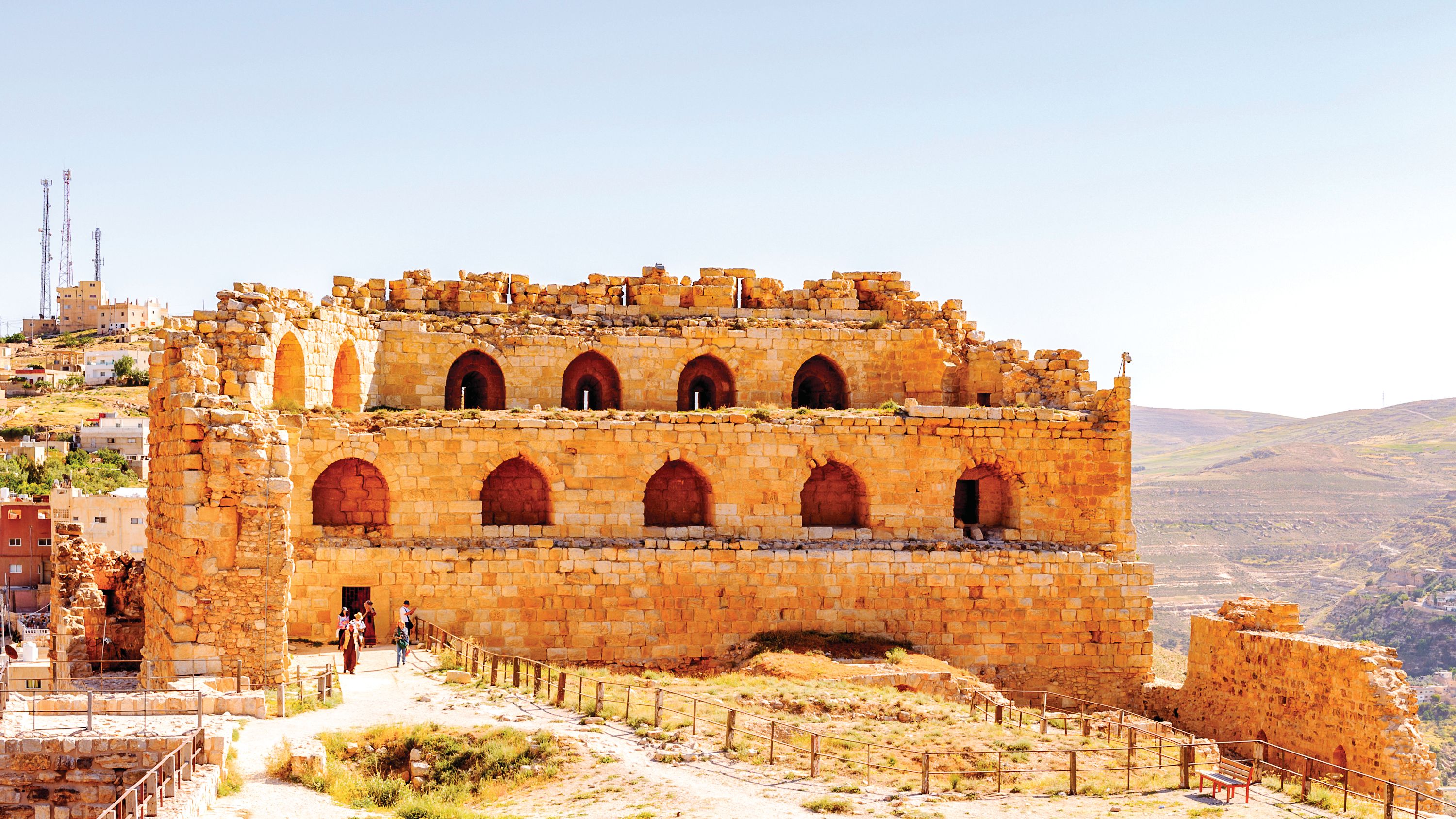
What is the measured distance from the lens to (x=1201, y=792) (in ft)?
46.7

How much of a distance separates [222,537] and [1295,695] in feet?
57.6

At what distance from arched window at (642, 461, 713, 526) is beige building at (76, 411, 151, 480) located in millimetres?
59375

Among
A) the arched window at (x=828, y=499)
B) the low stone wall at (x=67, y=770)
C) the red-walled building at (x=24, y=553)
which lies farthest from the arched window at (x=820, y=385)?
the red-walled building at (x=24, y=553)

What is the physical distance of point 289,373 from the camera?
21.2 meters

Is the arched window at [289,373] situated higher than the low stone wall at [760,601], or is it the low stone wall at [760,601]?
the arched window at [289,373]

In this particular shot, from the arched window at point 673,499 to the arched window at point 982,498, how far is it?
17.3 feet

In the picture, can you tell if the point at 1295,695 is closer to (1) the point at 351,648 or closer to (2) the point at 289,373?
(1) the point at 351,648

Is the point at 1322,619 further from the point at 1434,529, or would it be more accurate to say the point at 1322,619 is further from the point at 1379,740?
the point at 1379,740

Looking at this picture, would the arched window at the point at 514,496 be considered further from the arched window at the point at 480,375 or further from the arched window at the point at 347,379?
the arched window at the point at 347,379

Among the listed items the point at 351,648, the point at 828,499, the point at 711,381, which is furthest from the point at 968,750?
the point at 711,381

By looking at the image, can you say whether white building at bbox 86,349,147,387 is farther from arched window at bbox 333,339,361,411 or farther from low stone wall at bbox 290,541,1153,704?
low stone wall at bbox 290,541,1153,704

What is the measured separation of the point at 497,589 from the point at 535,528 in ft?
4.44

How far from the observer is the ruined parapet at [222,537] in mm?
16047

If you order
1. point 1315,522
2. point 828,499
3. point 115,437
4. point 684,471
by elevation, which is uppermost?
point 684,471
